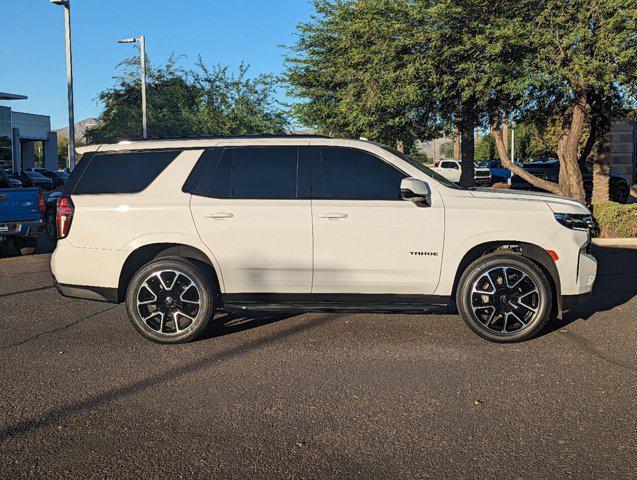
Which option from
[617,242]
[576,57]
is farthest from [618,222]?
[576,57]

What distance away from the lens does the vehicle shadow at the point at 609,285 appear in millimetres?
7152

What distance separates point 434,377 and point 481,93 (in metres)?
11.9

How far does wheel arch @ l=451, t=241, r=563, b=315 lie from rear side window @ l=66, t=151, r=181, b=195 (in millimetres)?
2943

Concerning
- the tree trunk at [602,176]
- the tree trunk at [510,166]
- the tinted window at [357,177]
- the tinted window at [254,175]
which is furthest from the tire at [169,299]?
the tree trunk at [602,176]

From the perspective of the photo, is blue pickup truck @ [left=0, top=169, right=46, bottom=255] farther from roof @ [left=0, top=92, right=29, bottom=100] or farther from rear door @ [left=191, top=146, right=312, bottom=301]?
roof @ [left=0, top=92, right=29, bottom=100]

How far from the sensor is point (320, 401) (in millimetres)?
4473

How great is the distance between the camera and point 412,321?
6.96 metres

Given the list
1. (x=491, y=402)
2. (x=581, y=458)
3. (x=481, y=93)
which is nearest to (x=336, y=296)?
(x=491, y=402)

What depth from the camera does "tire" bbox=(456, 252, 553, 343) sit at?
588 centimetres

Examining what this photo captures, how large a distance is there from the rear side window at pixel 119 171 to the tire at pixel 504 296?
3065mm

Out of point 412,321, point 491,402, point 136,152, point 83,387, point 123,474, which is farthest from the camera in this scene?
point 412,321

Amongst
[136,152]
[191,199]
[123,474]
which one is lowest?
[123,474]

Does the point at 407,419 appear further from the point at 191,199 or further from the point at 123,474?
the point at 191,199

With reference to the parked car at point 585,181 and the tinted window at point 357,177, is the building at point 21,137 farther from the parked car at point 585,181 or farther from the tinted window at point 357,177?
the tinted window at point 357,177
